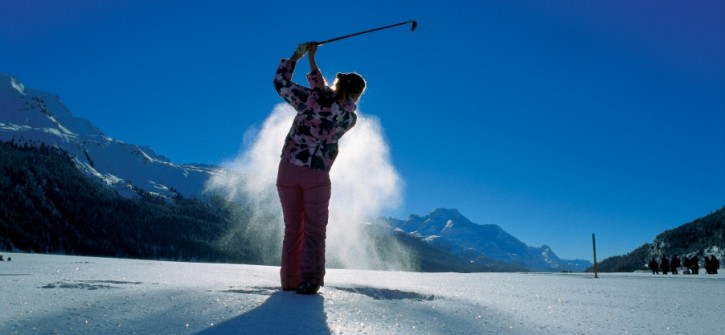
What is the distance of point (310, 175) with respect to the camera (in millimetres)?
4359

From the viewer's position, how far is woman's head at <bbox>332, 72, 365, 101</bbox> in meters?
4.50

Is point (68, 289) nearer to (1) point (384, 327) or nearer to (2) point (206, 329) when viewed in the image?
(2) point (206, 329)

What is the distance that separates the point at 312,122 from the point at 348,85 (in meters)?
0.48

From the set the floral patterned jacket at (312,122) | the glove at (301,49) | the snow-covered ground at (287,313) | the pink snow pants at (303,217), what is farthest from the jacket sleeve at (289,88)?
the snow-covered ground at (287,313)

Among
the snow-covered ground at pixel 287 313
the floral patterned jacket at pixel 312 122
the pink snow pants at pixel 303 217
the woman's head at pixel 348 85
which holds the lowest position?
the snow-covered ground at pixel 287 313

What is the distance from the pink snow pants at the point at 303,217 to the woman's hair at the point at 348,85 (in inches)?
29.5

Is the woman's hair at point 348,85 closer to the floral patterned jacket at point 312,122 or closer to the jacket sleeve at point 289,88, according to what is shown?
the floral patterned jacket at point 312,122

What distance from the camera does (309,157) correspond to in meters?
4.38

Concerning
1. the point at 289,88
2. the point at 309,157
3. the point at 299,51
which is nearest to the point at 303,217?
the point at 309,157

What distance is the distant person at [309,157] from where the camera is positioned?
437 cm

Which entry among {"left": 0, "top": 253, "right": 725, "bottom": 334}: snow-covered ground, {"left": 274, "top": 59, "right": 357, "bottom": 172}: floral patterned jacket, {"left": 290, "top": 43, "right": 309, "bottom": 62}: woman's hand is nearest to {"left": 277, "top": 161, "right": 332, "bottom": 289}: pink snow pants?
{"left": 274, "top": 59, "right": 357, "bottom": 172}: floral patterned jacket

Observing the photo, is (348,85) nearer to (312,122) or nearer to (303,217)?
(312,122)

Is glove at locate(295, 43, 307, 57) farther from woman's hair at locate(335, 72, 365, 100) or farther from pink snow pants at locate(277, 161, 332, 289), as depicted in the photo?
pink snow pants at locate(277, 161, 332, 289)

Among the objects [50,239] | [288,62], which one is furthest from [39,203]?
[288,62]
